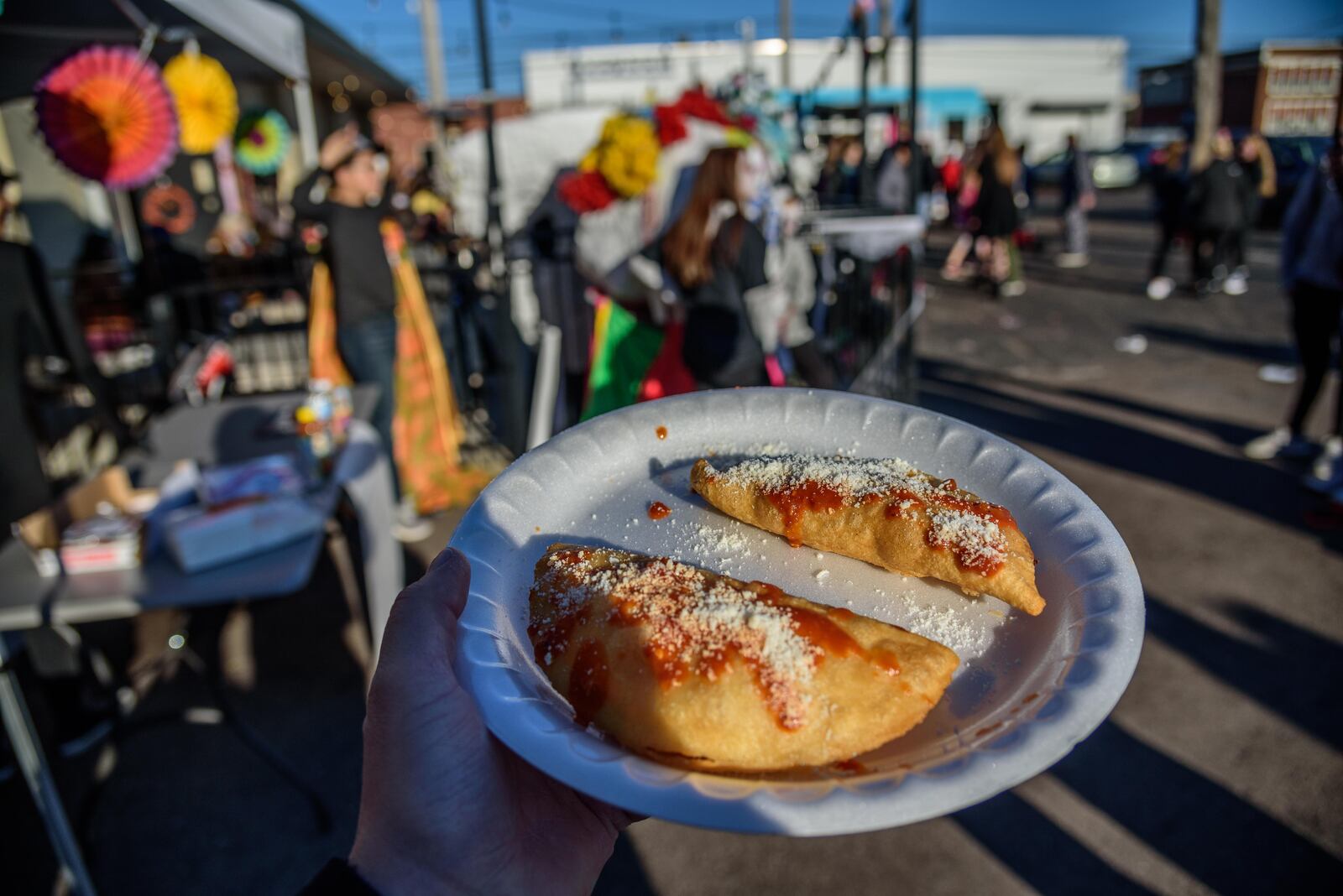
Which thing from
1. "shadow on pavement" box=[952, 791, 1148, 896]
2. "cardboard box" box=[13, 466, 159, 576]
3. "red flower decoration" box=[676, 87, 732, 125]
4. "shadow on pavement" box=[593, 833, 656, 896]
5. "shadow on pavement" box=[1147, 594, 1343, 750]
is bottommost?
"shadow on pavement" box=[593, 833, 656, 896]

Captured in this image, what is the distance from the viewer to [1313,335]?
252 inches

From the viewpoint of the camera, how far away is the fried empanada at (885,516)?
1.46 meters

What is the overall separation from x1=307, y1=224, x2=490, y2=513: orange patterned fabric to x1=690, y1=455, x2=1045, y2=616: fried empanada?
5.26m

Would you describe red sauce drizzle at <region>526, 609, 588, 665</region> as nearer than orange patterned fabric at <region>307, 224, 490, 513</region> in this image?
Yes

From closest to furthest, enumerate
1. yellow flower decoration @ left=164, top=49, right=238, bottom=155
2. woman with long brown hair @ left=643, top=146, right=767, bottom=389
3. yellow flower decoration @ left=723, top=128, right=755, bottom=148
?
woman with long brown hair @ left=643, top=146, right=767, bottom=389 → yellow flower decoration @ left=723, top=128, right=755, bottom=148 → yellow flower decoration @ left=164, top=49, right=238, bottom=155

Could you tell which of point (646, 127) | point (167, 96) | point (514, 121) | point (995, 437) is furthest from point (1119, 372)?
point (167, 96)

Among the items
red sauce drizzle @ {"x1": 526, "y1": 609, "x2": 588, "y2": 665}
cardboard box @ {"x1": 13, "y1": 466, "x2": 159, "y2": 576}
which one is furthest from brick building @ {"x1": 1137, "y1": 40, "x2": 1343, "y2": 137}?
cardboard box @ {"x1": 13, "y1": 466, "x2": 159, "y2": 576}

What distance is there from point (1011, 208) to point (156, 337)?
1287 cm

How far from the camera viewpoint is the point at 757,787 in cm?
103

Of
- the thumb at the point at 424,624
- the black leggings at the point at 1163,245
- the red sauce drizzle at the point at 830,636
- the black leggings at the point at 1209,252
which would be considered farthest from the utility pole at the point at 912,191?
the black leggings at the point at 1163,245

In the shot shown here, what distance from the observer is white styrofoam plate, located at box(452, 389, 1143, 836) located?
101 centimetres

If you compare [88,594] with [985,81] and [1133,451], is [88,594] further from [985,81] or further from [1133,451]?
[985,81]


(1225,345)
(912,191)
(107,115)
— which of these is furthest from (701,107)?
(1225,345)

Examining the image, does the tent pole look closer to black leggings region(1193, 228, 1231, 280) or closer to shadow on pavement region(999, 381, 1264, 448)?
shadow on pavement region(999, 381, 1264, 448)
